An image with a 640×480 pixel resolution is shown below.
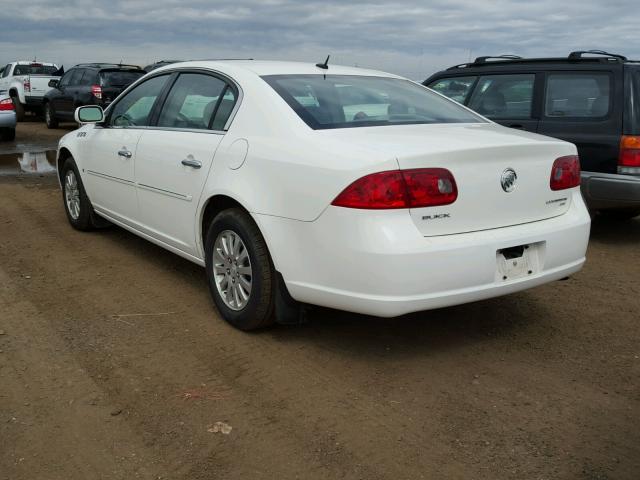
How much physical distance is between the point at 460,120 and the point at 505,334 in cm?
136

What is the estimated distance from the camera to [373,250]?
326cm

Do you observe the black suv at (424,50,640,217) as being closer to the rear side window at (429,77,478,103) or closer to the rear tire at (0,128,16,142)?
the rear side window at (429,77,478,103)

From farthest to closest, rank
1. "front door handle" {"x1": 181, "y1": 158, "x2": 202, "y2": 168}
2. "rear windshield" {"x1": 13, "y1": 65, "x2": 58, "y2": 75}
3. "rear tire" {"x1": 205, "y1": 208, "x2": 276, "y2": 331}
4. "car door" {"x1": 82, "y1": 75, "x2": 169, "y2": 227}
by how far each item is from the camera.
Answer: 1. "rear windshield" {"x1": 13, "y1": 65, "x2": 58, "y2": 75}
2. "car door" {"x1": 82, "y1": 75, "x2": 169, "y2": 227}
3. "front door handle" {"x1": 181, "y1": 158, "x2": 202, "y2": 168}
4. "rear tire" {"x1": 205, "y1": 208, "x2": 276, "y2": 331}

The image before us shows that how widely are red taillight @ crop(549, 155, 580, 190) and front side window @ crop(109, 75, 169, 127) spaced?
286 centimetres

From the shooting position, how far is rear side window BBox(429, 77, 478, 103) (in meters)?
7.57

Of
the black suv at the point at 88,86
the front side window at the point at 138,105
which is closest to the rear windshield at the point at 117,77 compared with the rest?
the black suv at the point at 88,86

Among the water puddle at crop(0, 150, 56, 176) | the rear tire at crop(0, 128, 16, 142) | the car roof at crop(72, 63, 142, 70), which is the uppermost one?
the car roof at crop(72, 63, 142, 70)

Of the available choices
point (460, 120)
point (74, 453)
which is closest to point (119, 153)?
point (460, 120)

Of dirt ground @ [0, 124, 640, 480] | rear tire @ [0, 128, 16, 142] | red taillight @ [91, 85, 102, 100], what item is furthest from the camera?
red taillight @ [91, 85, 102, 100]

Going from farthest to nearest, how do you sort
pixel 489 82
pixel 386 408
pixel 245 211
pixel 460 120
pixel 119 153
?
pixel 489 82 < pixel 119 153 < pixel 460 120 < pixel 245 211 < pixel 386 408

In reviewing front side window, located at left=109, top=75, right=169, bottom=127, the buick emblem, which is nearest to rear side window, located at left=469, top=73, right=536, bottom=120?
the buick emblem

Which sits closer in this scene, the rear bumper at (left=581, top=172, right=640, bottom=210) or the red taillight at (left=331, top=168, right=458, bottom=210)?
the red taillight at (left=331, top=168, right=458, bottom=210)

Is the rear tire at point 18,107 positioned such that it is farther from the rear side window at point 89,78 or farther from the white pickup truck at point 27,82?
the rear side window at point 89,78

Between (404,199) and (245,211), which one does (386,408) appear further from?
(245,211)
